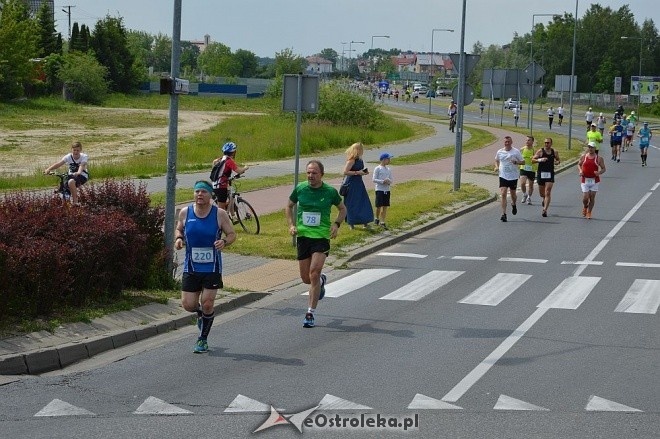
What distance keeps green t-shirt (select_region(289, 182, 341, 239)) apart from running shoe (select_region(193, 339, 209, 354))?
211 centimetres

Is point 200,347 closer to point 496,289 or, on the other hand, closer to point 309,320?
point 309,320

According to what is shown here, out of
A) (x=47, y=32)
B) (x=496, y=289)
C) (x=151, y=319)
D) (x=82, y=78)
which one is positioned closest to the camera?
(x=151, y=319)

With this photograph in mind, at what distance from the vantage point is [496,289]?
1566 cm

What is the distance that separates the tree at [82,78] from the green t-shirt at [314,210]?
8915 centimetres

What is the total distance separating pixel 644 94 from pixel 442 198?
9134 centimetres

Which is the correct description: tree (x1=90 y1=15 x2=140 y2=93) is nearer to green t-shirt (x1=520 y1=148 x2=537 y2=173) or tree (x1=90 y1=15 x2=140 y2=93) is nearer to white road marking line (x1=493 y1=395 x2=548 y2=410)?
green t-shirt (x1=520 y1=148 x2=537 y2=173)

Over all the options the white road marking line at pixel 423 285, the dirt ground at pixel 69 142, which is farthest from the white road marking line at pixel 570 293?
the dirt ground at pixel 69 142

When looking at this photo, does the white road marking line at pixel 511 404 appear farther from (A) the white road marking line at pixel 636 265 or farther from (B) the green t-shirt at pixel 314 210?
(A) the white road marking line at pixel 636 265

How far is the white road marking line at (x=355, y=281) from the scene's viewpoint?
15.4 metres

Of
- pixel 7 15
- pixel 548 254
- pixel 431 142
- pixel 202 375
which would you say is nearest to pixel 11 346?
pixel 202 375

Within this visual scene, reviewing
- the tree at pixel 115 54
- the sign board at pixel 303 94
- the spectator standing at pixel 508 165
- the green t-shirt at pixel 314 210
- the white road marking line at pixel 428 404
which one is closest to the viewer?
the white road marking line at pixel 428 404

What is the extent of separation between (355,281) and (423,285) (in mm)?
1003

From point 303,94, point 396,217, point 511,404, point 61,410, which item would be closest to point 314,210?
point 511,404

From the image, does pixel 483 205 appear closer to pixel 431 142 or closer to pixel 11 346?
pixel 11 346
